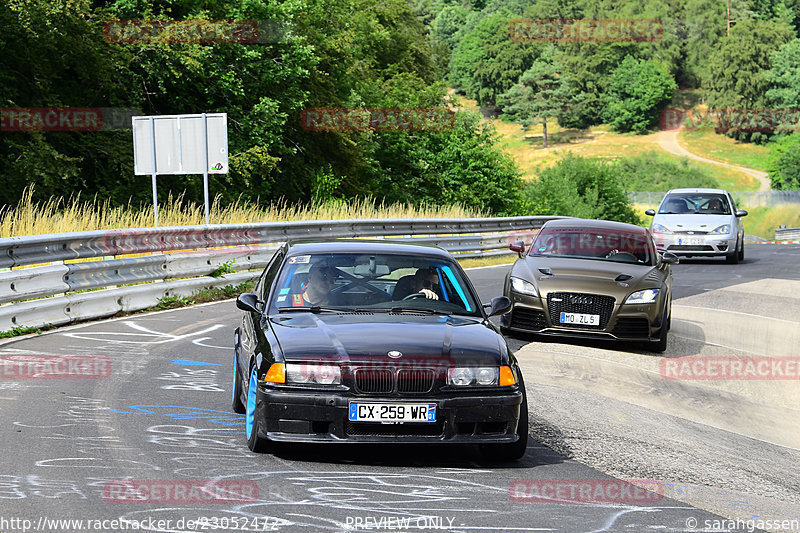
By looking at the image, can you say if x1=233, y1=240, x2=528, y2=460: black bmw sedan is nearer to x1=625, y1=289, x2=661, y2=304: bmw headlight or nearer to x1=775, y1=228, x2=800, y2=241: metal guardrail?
x1=625, y1=289, x2=661, y2=304: bmw headlight

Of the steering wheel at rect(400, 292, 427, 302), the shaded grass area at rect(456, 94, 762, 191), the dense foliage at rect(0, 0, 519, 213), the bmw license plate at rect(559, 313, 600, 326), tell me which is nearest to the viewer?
the steering wheel at rect(400, 292, 427, 302)

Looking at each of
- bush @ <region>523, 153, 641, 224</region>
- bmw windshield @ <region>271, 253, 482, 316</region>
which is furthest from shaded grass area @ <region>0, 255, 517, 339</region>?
bush @ <region>523, 153, 641, 224</region>

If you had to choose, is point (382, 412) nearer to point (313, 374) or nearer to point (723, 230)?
point (313, 374)

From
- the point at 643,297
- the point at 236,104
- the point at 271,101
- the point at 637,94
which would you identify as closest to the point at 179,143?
the point at 643,297

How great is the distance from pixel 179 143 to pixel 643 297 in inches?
463

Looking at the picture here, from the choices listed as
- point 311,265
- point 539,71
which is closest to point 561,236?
point 311,265

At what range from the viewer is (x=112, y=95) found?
3250cm

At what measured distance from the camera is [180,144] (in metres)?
21.2

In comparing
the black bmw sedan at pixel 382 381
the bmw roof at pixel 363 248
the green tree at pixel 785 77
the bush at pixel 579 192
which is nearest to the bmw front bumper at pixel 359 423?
the black bmw sedan at pixel 382 381

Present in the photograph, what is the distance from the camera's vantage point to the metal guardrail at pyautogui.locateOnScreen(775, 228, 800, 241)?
53.2 meters

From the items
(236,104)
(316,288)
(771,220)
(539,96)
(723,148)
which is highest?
(539,96)

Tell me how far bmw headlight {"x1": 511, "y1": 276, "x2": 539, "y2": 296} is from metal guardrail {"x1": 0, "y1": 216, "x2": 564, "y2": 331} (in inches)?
210

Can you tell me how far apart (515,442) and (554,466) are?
1.02 feet

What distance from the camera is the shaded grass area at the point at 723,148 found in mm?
134125
